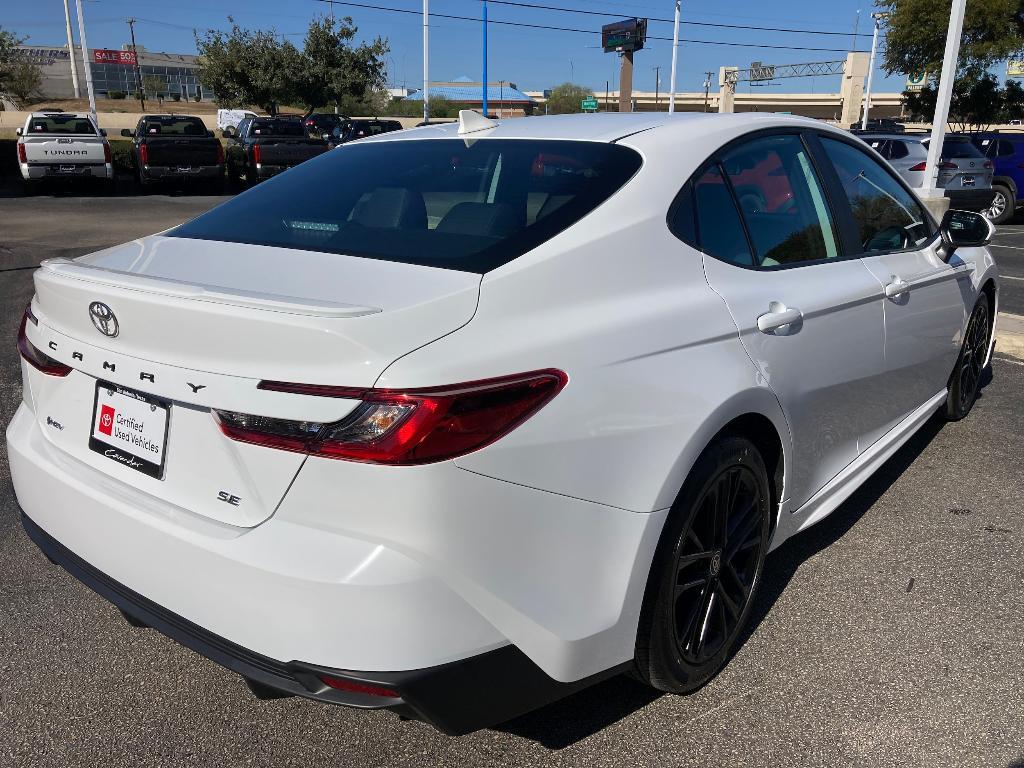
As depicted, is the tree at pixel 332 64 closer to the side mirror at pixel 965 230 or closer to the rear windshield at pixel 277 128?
the rear windshield at pixel 277 128

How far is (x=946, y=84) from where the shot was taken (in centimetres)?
1073

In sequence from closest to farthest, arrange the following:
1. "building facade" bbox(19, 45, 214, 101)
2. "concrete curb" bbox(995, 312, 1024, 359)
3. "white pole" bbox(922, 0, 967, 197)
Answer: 1. "concrete curb" bbox(995, 312, 1024, 359)
2. "white pole" bbox(922, 0, 967, 197)
3. "building facade" bbox(19, 45, 214, 101)

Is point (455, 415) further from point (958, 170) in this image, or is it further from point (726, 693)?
point (958, 170)

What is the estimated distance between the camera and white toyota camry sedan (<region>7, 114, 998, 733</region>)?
1785mm

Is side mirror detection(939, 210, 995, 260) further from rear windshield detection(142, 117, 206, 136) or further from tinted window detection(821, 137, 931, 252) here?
rear windshield detection(142, 117, 206, 136)

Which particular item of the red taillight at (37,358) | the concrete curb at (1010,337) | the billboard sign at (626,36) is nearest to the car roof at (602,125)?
the red taillight at (37,358)

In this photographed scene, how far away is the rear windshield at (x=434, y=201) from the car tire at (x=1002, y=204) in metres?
17.2

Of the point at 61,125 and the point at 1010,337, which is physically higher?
the point at 61,125

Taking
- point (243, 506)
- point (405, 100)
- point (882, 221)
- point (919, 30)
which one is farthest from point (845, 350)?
point (405, 100)

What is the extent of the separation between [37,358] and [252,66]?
44859mm

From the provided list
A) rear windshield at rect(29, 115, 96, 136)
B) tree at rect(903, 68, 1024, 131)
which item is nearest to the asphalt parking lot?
rear windshield at rect(29, 115, 96, 136)

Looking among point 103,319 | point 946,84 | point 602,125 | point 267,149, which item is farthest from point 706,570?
point 267,149

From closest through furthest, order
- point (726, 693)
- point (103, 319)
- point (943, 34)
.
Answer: point (103, 319) → point (726, 693) → point (943, 34)

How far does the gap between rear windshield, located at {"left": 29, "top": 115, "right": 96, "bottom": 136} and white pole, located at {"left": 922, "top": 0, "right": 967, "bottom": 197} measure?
1734 centimetres
